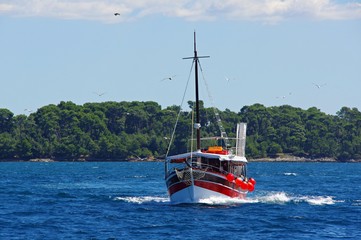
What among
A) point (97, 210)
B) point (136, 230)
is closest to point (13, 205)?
point (97, 210)

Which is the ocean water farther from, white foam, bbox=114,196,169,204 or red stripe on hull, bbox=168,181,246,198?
red stripe on hull, bbox=168,181,246,198

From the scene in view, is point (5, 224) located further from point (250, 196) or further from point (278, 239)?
point (250, 196)

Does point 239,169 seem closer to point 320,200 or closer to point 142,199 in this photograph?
point 320,200

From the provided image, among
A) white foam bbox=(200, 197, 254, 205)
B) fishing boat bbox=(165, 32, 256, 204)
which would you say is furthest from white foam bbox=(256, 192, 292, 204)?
white foam bbox=(200, 197, 254, 205)

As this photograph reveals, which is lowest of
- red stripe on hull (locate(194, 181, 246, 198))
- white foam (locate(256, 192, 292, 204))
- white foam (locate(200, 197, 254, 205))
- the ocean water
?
the ocean water

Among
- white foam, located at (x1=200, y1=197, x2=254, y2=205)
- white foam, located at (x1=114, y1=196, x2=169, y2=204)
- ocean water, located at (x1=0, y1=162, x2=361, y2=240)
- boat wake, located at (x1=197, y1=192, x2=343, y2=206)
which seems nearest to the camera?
ocean water, located at (x1=0, y1=162, x2=361, y2=240)

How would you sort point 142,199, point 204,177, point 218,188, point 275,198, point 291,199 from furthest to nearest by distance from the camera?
1. point 275,198
2. point 291,199
3. point 142,199
4. point 218,188
5. point 204,177

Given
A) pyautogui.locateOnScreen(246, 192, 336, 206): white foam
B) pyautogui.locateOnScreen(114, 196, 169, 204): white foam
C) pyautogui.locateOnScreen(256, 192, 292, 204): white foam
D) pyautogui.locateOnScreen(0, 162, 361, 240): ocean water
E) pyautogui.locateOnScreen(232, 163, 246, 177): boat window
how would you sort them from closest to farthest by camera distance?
pyautogui.locateOnScreen(0, 162, 361, 240): ocean water, pyautogui.locateOnScreen(232, 163, 246, 177): boat window, pyautogui.locateOnScreen(246, 192, 336, 206): white foam, pyautogui.locateOnScreen(256, 192, 292, 204): white foam, pyautogui.locateOnScreen(114, 196, 169, 204): white foam

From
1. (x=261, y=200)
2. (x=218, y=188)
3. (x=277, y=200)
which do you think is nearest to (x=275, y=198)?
(x=277, y=200)

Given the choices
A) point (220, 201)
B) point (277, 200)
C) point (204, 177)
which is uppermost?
point (204, 177)

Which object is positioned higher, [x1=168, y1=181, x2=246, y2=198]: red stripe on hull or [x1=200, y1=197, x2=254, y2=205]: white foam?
[x1=168, y1=181, x2=246, y2=198]: red stripe on hull

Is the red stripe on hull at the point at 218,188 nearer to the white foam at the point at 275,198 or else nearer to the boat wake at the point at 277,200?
the boat wake at the point at 277,200

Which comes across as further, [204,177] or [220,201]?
[220,201]

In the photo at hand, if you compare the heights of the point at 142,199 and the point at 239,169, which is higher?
the point at 239,169
